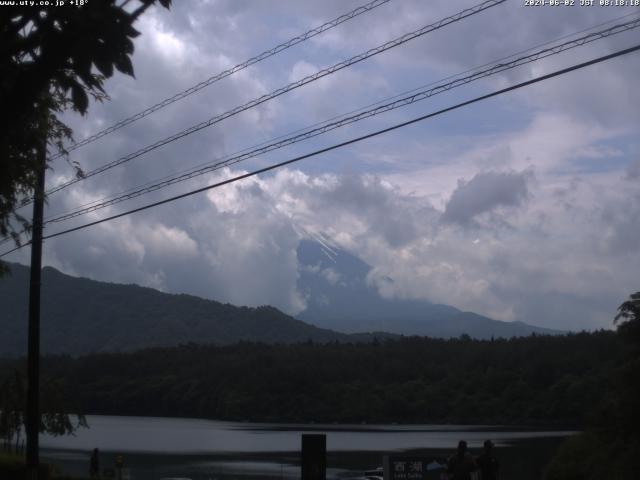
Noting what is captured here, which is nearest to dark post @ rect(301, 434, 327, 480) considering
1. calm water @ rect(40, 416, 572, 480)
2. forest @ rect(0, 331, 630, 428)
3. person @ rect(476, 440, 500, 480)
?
person @ rect(476, 440, 500, 480)

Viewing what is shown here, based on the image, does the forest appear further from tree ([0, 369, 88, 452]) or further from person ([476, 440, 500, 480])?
person ([476, 440, 500, 480])

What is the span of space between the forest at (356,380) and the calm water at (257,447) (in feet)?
16.7

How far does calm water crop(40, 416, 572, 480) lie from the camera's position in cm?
6259

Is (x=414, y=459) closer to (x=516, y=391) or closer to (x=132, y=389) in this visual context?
(x=516, y=391)

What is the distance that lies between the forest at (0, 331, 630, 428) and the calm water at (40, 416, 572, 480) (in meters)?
5.08

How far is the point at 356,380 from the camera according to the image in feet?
446

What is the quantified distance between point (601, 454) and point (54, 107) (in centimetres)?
2794

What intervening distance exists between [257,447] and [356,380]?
45.8 meters

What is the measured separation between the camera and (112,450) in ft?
288

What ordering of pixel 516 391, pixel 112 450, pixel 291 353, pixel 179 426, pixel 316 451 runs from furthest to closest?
pixel 291 353
pixel 179 426
pixel 516 391
pixel 112 450
pixel 316 451

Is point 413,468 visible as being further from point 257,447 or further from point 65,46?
point 257,447

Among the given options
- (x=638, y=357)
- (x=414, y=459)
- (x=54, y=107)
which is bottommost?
(x=414, y=459)

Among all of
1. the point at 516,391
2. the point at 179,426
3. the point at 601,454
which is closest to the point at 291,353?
the point at 179,426

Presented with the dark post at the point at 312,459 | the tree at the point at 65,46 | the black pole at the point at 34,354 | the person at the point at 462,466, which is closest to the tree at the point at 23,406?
the black pole at the point at 34,354
